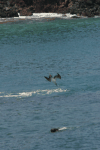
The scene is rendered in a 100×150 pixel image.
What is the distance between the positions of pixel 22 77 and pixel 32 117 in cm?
1565

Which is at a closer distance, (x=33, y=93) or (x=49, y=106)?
(x=49, y=106)

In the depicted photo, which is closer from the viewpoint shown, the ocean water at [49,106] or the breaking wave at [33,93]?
the ocean water at [49,106]

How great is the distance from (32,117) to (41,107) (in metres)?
2.51

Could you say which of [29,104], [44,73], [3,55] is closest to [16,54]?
[3,55]

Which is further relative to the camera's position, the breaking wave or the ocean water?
the breaking wave

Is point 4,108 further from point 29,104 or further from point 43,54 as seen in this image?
point 43,54

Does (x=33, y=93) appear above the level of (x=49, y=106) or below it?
→ below

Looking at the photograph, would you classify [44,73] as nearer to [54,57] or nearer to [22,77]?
[22,77]

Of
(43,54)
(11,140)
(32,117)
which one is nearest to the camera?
(11,140)

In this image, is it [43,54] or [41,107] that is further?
[43,54]

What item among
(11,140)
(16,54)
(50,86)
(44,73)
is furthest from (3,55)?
(11,140)

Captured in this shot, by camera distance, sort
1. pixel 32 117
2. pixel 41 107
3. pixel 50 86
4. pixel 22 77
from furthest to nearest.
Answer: pixel 22 77 → pixel 50 86 → pixel 41 107 → pixel 32 117

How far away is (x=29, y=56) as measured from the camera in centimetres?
5919

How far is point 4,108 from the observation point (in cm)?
2841
